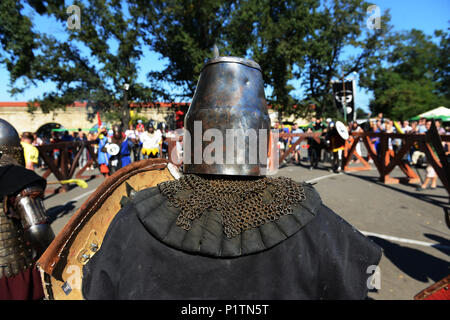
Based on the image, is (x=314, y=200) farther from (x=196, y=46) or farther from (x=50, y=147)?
(x=196, y=46)

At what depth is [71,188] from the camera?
8.38 metres

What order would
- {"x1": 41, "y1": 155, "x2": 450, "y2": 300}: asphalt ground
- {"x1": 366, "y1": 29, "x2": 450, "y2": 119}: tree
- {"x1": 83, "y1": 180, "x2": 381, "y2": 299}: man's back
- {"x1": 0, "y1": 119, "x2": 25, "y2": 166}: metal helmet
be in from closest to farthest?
{"x1": 83, "y1": 180, "x2": 381, "y2": 299}: man's back < {"x1": 0, "y1": 119, "x2": 25, "y2": 166}: metal helmet < {"x1": 41, "y1": 155, "x2": 450, "y2": 300}: asphalt ground < {"x1": 366, "y1": 29, "x2": 450, "y2": 119}: tree

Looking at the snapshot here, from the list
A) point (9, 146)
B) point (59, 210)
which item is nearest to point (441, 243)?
point (9, 146)

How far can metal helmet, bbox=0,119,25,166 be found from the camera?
91.0 inches

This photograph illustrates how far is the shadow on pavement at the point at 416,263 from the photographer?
9.87 ft

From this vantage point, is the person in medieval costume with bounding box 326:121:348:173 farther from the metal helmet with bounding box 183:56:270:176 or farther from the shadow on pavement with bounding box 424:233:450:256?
the metal helmet with bounding box 183:56:270:176

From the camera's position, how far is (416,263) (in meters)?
3.29

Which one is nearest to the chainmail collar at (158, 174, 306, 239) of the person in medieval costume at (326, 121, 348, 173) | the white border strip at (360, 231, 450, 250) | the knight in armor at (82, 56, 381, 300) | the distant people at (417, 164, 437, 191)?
the knight in armor at (82, 56, 381, 300)

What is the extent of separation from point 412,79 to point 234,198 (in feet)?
157

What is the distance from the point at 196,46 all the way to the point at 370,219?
54.0 feet

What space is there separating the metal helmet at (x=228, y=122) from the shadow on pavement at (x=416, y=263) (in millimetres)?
2924

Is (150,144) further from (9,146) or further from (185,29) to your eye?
(185,29)

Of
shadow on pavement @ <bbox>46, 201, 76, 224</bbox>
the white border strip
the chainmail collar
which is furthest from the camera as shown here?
shadow on pavement @ <bbox>46, 201, 76, 224</bbox>
